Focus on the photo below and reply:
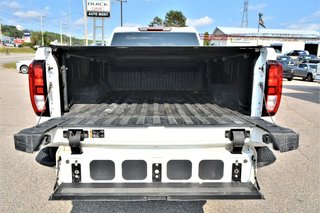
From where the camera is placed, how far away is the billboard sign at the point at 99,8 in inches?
980

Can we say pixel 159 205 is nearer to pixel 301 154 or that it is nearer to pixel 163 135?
pixel 163 135

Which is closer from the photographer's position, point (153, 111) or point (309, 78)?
point (153, 111)

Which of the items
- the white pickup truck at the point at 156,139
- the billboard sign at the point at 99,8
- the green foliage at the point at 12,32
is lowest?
the white pickup truck at the point at 156,139

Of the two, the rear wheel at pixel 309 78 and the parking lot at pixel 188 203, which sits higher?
the rear wheel at pixel 309 78

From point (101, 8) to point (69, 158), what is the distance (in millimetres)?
24957

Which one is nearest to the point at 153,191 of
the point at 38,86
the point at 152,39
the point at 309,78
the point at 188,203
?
the point at 188,203

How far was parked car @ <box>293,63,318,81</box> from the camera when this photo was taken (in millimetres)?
21844

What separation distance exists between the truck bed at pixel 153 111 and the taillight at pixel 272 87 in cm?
30

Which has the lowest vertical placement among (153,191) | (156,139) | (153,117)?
(153,191)

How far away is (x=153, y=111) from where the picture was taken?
11.0 feet

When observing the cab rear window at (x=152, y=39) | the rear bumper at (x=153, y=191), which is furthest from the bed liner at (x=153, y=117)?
the cab rear window at (x=152, y=39)

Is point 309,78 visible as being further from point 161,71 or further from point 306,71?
point 161,71

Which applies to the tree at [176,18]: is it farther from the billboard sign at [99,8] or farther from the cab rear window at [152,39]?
the cab rear window at [152,39]

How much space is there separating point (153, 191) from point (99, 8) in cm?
2527
